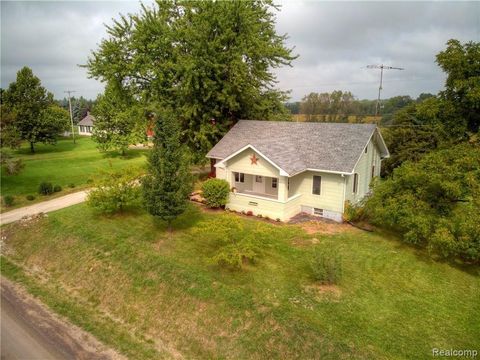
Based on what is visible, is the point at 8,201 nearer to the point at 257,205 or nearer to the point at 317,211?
the point at 257,205

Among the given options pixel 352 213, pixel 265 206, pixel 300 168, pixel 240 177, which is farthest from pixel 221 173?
pixel 352 213

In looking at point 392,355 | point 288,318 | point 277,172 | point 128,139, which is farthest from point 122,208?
point 128,139

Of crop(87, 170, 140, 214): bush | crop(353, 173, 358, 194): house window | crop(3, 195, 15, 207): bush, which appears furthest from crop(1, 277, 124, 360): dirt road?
crop(353, 173, 358, 194): house window

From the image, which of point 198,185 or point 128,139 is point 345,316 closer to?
point 198,185

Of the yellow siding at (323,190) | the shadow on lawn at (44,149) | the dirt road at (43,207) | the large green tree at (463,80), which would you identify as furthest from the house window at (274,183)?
the shadow on lawn at (44,149)

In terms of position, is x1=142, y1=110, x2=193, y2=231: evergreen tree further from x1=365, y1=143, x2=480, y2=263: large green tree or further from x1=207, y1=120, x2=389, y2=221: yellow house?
x1=365, y1=143, x2=480, y2=263: large green tree

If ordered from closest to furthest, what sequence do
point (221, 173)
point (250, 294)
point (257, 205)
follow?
point (250, 294) → point (257, 205) → point (221, 173)
